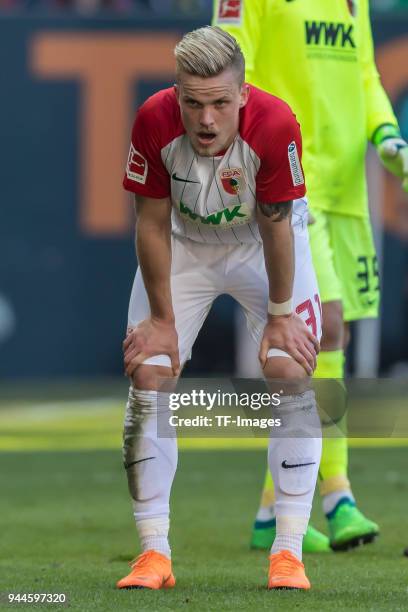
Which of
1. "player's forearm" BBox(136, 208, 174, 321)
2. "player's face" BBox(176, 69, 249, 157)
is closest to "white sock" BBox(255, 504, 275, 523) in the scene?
"player's forearm" BBox(136, 208, 174, 321)

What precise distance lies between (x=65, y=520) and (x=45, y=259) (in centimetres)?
707

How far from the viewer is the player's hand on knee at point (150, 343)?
4.49 meters

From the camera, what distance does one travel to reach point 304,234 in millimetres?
4707

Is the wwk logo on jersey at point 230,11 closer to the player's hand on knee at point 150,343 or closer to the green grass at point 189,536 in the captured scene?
the player's hand on knee at point 150,343

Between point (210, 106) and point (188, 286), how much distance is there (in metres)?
0.72

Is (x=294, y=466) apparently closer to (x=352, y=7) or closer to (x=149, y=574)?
(x=149, y=574)

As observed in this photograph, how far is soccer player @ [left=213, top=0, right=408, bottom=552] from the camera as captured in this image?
5.54 m

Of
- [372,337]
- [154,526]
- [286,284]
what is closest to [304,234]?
[286,284]

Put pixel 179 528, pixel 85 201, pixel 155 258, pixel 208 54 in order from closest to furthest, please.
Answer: pixel 208 54, pixel 155 258, pixel 179 528, pixel 85 201

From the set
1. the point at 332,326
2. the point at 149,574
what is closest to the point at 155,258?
the point at 149,574

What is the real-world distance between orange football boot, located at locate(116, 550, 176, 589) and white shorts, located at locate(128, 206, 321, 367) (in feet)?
2.01

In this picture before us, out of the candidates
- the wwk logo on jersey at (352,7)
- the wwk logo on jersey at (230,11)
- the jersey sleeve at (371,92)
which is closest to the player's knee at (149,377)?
the wwk logo on jersey at (230,11)

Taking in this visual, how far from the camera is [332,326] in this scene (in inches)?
221

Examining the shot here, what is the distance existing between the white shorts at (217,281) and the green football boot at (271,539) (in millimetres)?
1164
